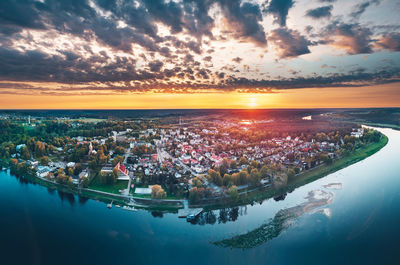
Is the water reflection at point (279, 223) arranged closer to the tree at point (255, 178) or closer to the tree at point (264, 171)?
the tree at point (255, 178)

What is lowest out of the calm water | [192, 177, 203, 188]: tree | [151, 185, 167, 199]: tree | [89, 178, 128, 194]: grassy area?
the calm water

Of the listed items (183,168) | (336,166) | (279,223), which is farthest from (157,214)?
(336,166)

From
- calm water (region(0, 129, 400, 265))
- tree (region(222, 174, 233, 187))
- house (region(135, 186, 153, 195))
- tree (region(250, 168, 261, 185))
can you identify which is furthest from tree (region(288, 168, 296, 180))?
house (region(135, 186, 153, 195))

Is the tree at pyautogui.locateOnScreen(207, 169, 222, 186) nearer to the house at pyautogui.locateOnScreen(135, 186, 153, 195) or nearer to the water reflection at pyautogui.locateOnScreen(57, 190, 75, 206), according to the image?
the house at pyautogui.locateOnScreen(135, 186, 153, 195)

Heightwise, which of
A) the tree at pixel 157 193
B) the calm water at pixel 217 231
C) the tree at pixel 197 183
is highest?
the tree at pixel 197 183

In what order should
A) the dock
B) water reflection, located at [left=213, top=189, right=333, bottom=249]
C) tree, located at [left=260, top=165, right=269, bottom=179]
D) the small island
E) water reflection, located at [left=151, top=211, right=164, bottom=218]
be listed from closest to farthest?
water reflection, located at [left=213, top=189, right=333, bottom=249] < the dock < water reflection, located at [left=151, top=211, right=164, bottom=218] < the small island < tree, located at [left=260, top=165, right=269, bottom=179]

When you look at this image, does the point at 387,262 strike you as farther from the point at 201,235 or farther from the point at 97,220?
the point at 97,220

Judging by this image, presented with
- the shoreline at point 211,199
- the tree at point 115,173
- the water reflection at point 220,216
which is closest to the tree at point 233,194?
the shoreline at point 211,199
